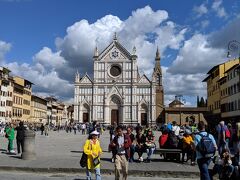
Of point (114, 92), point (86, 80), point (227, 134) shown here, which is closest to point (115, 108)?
point (114, 92)

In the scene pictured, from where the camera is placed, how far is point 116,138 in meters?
11.3

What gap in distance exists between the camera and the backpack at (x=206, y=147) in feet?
31.1

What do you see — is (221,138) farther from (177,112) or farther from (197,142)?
(177,112)

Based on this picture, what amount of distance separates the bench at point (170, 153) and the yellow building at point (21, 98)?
234 ft

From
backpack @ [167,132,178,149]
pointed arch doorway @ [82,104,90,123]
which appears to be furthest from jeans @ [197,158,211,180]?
pointed arch doorway @ [82,104,90,123]

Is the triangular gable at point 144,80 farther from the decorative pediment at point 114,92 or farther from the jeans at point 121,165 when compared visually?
the jeans at point 121,165

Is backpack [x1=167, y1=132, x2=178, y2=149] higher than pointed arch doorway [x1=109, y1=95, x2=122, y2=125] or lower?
lower

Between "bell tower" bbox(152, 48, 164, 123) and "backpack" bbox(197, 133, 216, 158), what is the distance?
237 ft

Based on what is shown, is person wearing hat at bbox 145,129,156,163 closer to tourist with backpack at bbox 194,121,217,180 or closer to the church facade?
tourist with backpack at bbox 194,121,217,180

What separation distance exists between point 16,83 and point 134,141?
7310 centimetres

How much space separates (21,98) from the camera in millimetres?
89812

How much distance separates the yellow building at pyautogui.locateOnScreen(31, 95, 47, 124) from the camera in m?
103

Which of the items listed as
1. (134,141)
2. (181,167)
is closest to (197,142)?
(181,167)

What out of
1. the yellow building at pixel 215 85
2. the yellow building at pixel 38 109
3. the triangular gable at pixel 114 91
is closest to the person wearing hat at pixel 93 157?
the yellow building at pixel 215 85
